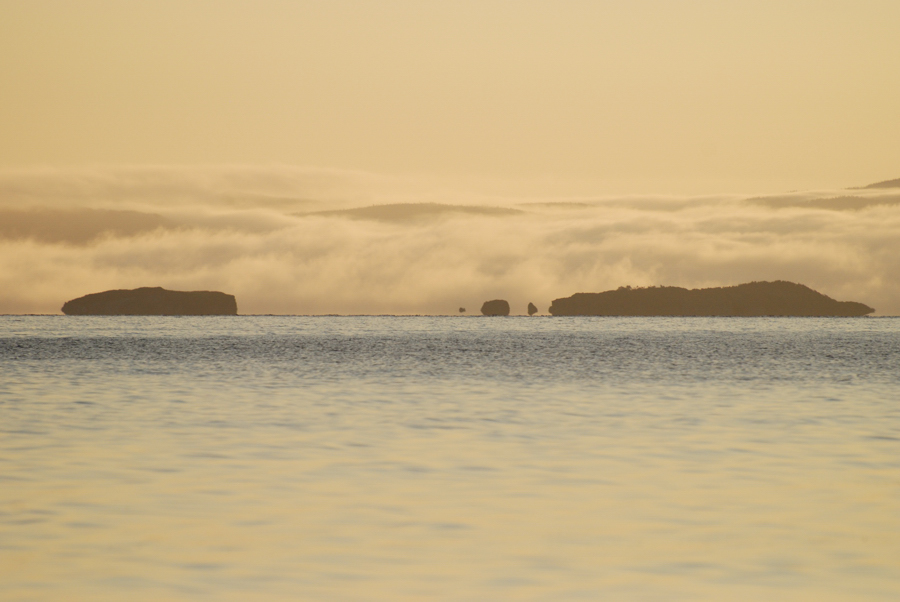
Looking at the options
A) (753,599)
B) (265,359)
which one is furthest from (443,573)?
(265,359)

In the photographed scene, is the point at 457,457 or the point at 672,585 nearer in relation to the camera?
the point at 672,585

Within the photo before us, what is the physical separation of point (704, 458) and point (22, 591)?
13.6m

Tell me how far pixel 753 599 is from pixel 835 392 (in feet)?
94.2

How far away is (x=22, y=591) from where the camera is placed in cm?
1029

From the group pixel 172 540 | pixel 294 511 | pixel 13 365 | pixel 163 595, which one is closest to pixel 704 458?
pixel 294 511

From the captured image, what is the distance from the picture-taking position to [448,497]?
1567 cm

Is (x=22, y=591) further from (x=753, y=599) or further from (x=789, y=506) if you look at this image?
(x=789, y=506)

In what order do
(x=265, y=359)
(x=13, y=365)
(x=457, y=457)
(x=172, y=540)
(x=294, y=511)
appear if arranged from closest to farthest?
1. (x=172, y=540)
2. (x=294, y=511)
3. (x=457, y=457)
4. (x=13, y=365)
5. (x=265, y=359)

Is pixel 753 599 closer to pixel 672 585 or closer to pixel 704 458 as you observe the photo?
pixel 672 585

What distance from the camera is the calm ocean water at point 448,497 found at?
427 inches

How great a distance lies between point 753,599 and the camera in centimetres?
1011

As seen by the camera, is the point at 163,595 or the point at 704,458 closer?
the point at 163,595

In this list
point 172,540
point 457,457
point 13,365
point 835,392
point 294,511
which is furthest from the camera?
point 13,365

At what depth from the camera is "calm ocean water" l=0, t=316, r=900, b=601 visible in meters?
10.8
